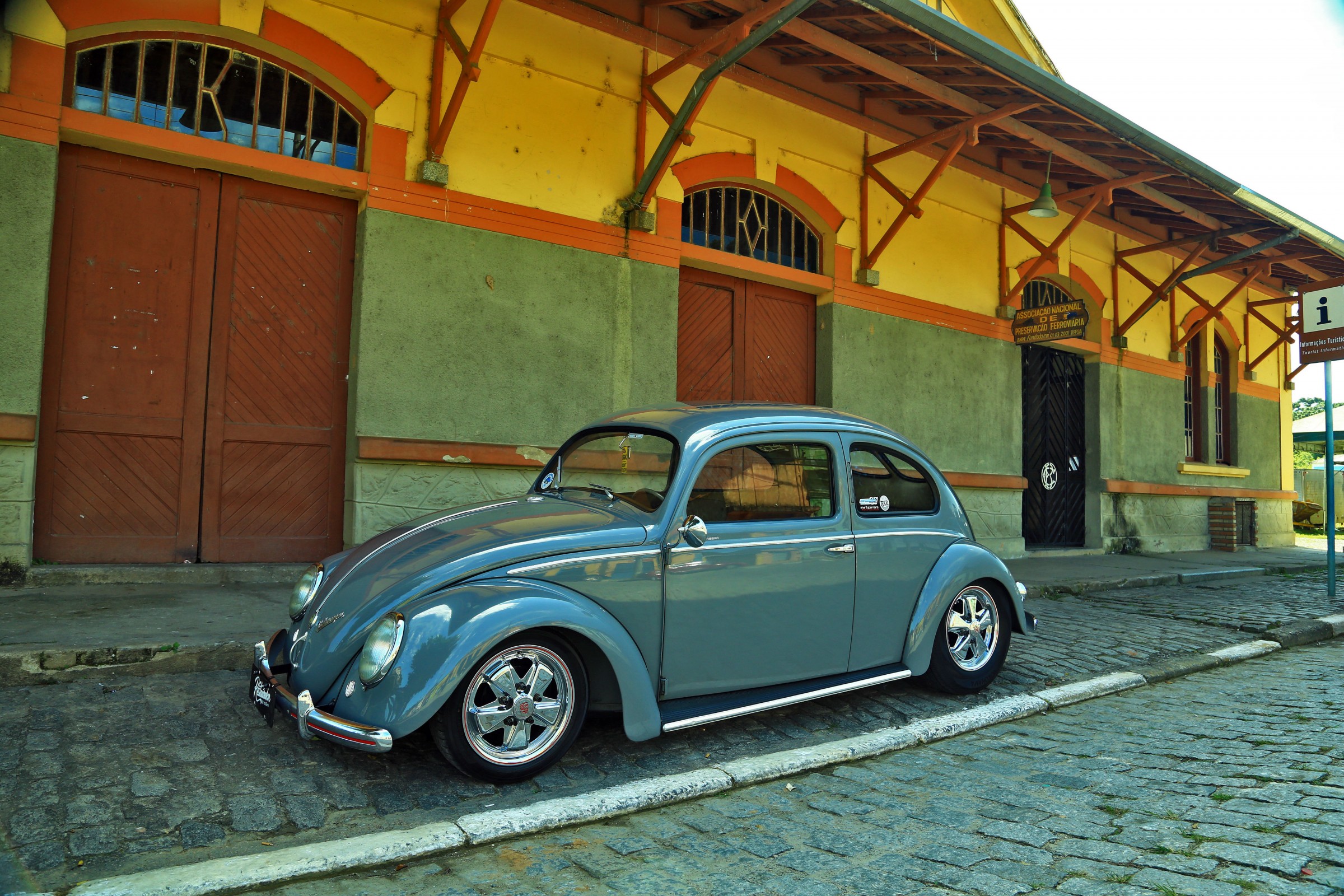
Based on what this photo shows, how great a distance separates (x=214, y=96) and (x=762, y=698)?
19.5ft

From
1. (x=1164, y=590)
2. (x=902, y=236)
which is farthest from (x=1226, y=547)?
(x=902, y=236)

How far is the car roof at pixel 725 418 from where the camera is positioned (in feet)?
13.1

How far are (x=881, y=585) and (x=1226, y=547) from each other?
13.1m

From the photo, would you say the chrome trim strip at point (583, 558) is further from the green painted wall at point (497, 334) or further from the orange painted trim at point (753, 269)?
the orange painted trim at point (753, 269)

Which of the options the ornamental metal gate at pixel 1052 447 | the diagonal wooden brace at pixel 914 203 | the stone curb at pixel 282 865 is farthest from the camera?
the ornamental metal gate at pixel 1052 447

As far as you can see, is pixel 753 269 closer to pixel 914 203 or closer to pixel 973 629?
pixel 914 203

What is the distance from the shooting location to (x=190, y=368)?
634 cm

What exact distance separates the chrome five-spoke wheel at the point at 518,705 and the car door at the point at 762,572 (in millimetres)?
494

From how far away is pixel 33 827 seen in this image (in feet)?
8.72

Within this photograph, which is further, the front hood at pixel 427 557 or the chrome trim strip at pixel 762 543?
the chrome trim strip at pixel 762 543

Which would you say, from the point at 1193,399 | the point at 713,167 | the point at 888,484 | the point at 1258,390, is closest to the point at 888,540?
the point at 888,484

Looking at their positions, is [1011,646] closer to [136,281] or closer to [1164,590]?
[1164,590]

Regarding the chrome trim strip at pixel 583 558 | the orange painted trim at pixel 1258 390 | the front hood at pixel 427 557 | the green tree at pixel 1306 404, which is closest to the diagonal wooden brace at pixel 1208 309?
the orange painted trim at pixel 1258 390

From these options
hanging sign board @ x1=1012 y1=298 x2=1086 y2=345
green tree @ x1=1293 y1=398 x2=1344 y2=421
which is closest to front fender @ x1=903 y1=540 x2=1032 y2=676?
hanging sign board @ x1=1012 y1=298 x2=1086 y2=345
